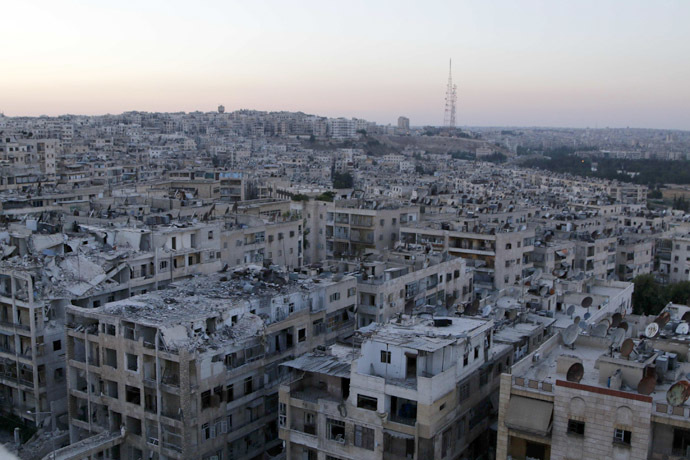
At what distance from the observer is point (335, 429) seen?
16516mm

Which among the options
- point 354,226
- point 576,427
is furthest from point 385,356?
point 354,226

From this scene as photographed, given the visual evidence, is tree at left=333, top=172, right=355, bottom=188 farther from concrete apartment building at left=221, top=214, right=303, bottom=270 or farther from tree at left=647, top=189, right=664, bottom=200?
concrete apartment building at left=221, top=214, right=303, bottom=270

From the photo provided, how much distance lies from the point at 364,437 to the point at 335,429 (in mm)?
872

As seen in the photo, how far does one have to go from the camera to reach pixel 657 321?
18250mm

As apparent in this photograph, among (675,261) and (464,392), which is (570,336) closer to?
(464,392)

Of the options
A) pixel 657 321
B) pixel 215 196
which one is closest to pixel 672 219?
pixel 215 196

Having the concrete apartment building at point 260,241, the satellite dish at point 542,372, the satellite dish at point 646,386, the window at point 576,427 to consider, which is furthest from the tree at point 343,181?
the satellite dish at point 646,386

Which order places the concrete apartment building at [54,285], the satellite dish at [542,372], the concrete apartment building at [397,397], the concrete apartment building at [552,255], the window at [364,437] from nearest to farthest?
the satellite dish at [542,372], the concrete apartment building at [397,397], the window at [364,437], the concrete apartment building at [54,285], the concrete apartment building at [552,255]

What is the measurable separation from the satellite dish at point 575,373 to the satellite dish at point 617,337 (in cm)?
236

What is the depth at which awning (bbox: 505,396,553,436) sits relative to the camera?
14.0m

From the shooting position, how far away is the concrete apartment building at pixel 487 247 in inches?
1307

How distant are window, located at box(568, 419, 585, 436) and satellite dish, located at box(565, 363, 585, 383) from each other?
884mm

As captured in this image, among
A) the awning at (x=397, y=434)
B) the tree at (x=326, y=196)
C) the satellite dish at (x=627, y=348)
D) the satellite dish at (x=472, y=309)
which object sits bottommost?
the awning at (x=397, y=434)

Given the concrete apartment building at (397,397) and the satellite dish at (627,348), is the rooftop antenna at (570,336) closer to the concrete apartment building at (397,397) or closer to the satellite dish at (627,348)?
the concrete apartment building at (397,397)
